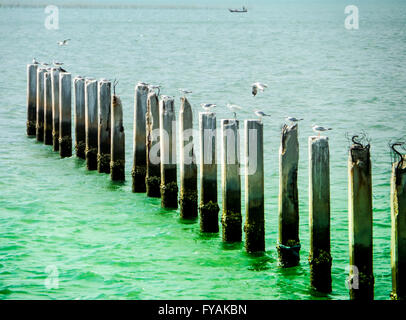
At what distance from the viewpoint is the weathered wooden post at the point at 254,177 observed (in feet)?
35.8

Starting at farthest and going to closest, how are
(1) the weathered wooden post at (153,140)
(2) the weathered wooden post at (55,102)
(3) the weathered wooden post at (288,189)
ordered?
(2) the weathered wooden post at (55,102) → (1) the weathered wooden post at (153,140) → (3) the weathered wooden post at (288,189)

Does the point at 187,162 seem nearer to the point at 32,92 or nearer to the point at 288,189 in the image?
the point at 288,189

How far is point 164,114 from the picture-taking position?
1347cm

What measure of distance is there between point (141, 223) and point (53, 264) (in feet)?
7.90

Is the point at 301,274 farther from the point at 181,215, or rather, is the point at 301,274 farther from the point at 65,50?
the point at 65,50

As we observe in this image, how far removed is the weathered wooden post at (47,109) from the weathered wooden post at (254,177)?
850 cm

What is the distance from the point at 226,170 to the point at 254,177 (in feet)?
2.11

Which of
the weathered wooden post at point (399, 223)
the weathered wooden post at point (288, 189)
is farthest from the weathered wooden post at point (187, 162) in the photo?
the weathered wooden post at point (399, 223)

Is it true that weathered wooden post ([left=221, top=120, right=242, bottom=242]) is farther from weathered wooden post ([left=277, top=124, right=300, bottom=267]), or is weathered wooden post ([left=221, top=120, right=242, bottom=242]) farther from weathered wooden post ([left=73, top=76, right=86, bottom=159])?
weathered wooden post ([left=73, top=76, right=86, bottom=159])

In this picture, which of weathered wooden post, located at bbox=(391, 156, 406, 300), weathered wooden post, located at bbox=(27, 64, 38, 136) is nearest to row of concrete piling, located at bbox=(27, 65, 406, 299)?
weathered wooden post, located at bbox=(391, 156, 406, 300)

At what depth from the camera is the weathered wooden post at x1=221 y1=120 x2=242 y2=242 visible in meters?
11.5

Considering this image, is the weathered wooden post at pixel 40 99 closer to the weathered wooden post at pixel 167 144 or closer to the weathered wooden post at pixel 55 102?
the weathered wooden post at pixel 55 102

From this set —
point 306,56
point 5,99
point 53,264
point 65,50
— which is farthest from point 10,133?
point 65,50

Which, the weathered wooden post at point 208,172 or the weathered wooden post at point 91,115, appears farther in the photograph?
the weathered wooden post at point 91,115
